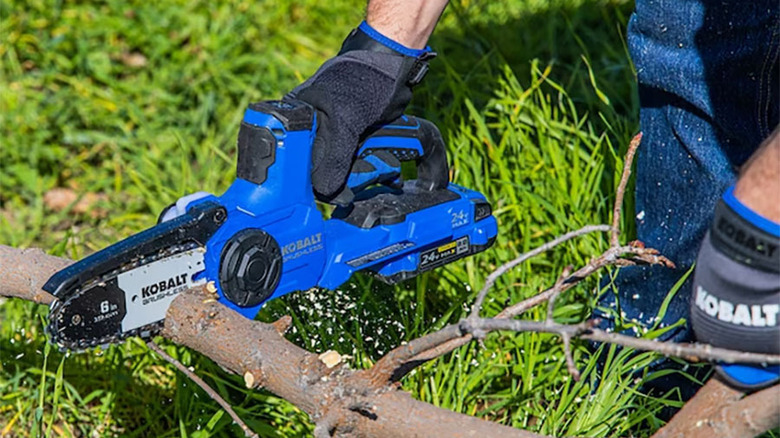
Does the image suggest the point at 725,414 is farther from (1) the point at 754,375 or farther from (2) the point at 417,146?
(2) the point at 417,146

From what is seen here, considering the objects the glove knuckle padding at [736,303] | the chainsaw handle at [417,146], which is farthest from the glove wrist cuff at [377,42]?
the glove knuckle padding at [736,303]

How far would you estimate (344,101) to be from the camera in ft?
7.55

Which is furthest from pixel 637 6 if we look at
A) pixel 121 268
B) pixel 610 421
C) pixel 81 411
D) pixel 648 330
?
pixel 81 411

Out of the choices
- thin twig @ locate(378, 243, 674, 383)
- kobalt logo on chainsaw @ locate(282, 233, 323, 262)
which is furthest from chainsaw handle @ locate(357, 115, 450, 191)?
thin twig @ locate(378, 243, 674, 383)

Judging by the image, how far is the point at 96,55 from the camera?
441 cm

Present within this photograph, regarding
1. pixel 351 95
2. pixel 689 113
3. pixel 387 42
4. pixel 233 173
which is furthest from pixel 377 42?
pixel 233 173

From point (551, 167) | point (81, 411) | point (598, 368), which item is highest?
point (551, 167)

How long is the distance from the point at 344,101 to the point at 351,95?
0.09ft

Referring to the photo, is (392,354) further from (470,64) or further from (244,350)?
(470,64)

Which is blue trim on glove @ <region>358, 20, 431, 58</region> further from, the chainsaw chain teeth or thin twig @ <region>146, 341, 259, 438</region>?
thin twig @ <region>146, 341, 259, 438</region>

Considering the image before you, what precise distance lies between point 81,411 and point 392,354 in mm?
1223

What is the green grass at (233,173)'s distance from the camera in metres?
2.56

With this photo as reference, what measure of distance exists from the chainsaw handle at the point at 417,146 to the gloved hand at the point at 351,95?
0.03m

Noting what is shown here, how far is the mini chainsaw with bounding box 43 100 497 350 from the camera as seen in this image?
2.02m
